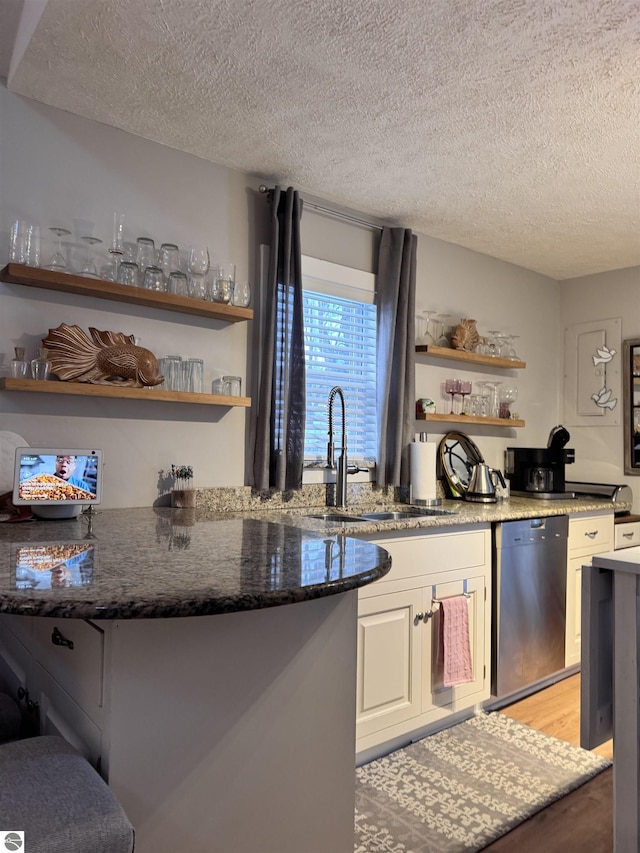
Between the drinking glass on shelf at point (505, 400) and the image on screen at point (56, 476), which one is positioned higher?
the drinking glass on shelf at point (505, 400)

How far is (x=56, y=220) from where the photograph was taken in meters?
2.38

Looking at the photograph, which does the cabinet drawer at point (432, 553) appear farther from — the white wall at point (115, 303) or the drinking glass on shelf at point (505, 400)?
the drinking glass on shelf at point (505, 400)

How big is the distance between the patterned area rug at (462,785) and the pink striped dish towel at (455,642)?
0.28m

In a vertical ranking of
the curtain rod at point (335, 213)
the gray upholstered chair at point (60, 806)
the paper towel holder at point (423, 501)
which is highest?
the curtain rod at point (335, 213)

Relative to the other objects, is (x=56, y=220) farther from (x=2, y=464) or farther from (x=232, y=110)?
(x=2, y=464)

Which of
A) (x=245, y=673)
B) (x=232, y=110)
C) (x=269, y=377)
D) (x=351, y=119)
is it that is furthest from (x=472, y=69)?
(x=245, y=673)

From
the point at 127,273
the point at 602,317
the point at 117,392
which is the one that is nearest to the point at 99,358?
the point at 117,392

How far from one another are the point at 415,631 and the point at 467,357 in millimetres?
1777

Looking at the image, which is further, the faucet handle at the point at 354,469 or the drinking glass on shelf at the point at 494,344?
the drinking glass on shelf at the point at 494,344

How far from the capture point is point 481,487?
11.8ft

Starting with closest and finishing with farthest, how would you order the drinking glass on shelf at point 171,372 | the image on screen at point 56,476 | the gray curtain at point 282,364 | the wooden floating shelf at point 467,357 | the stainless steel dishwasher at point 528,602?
the image on screen at point 56,476
the drinking glass on shelf at point 171,372
the gray curtain at point 282,364
the stainless steel dishwasher at point 528,602
the wooden floating shelf at point 467,357

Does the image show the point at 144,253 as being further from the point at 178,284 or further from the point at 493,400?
the point at 493,400

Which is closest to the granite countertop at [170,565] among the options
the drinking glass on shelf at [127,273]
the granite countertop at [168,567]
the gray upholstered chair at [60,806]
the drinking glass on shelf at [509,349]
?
the granite countertop at [168,567]

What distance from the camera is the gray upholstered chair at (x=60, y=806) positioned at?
3.13ft
